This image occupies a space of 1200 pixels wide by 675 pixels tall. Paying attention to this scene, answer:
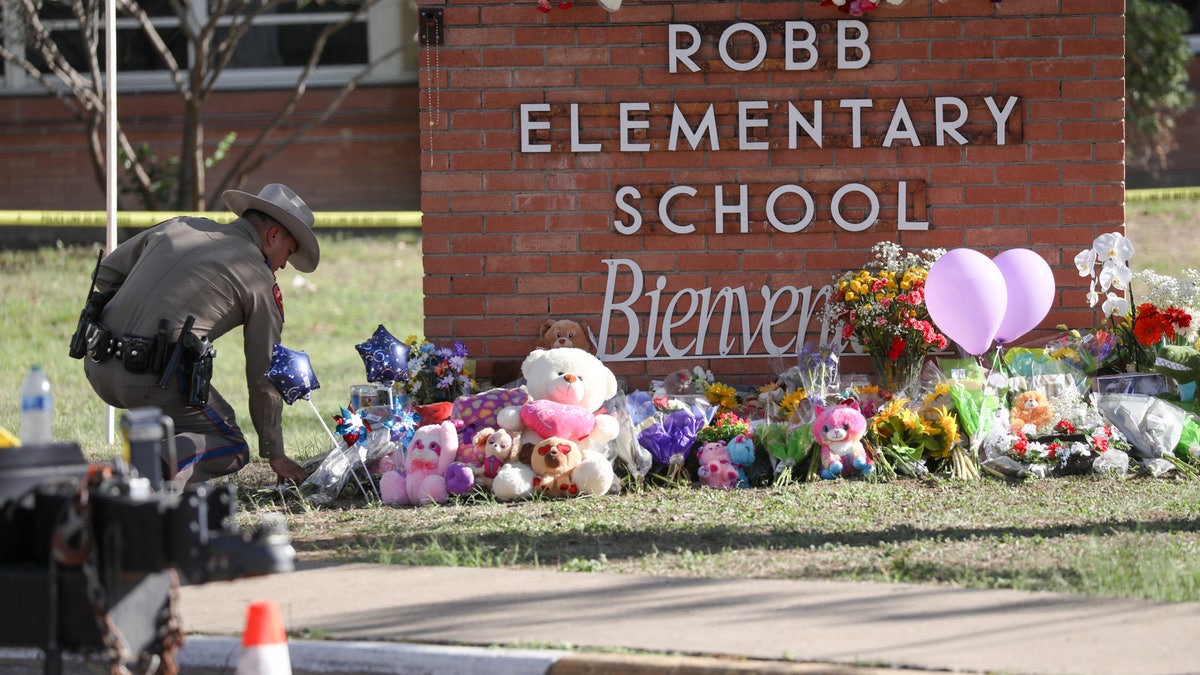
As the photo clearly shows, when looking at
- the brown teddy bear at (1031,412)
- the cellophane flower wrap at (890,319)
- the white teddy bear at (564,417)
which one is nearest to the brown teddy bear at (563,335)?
the white teddy bear at (564,417)

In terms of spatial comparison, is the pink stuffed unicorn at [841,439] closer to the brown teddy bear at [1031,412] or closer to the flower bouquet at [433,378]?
the brown teddy bear at [1031,412]

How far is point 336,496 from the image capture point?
23.1 ft

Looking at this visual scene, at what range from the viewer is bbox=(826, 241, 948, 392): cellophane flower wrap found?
7.33m

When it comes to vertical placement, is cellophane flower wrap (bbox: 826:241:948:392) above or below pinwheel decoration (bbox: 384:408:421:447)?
above

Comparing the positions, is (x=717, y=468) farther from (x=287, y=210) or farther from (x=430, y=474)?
(x=287, y=210)

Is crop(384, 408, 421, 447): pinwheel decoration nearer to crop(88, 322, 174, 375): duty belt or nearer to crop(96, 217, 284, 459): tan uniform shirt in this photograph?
crop(96, 217, 284, 459): tan uniform shirt

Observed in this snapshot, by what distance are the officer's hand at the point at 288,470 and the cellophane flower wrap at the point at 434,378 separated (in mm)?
821

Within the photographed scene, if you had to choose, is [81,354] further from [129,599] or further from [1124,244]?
[1124,244]

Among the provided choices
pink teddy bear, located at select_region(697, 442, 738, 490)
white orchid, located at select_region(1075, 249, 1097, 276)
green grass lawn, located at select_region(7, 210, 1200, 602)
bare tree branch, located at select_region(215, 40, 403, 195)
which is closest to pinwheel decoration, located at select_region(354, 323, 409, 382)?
green grass lawn, located at select_region(7, 210, 1200, 602)

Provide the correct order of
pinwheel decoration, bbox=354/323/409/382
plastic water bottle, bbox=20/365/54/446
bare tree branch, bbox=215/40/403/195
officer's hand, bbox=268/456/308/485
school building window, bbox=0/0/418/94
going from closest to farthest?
1. plastic water bottle, bbox=20/365/54/446
2. officer's hand, bbox=268/456/308/485
3. pinwheel decoration, bbox=354/323/409/382
4. bare tree branch, bbox=215/40/403/195
5. school building window, bbox=0/0/418/94

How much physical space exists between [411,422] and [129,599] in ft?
11.6

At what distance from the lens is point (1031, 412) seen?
A: 7113 millimetres

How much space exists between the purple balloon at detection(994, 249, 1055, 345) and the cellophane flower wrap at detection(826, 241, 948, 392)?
399mm

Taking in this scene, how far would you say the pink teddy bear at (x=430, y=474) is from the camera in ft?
22.3
